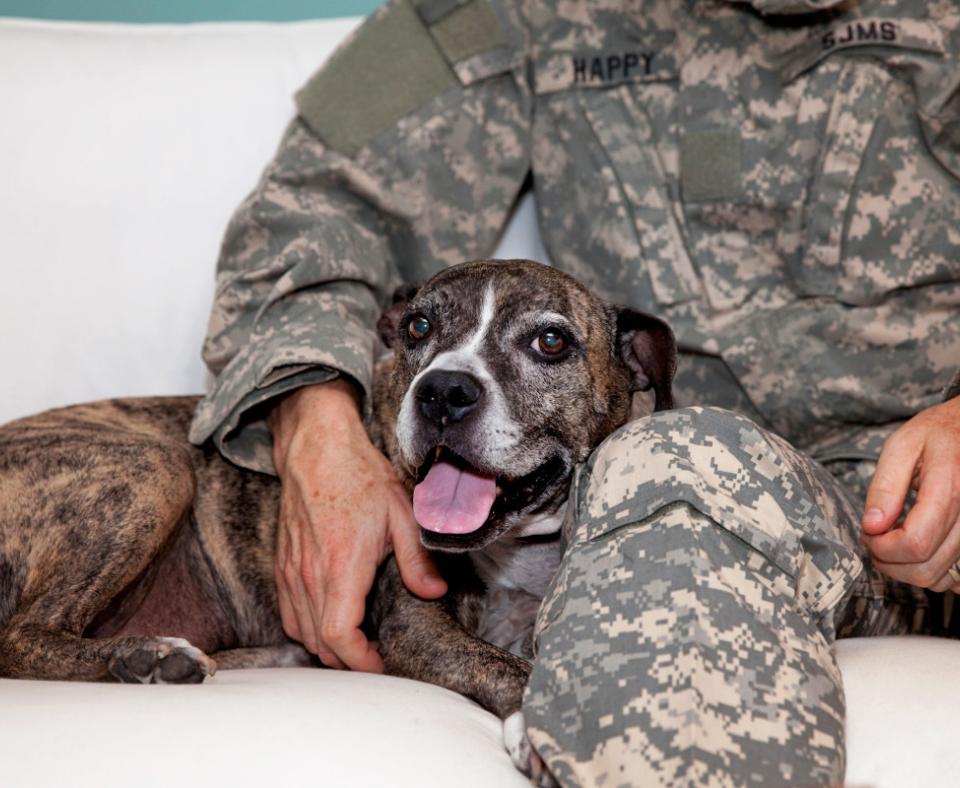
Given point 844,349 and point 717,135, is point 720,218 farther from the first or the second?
point 844,349

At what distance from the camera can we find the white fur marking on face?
2150 millimetres

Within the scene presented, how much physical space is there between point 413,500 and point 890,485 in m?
0.91

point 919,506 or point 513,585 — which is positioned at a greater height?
point 919,506

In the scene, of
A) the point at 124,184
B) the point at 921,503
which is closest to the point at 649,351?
the point at 921,503

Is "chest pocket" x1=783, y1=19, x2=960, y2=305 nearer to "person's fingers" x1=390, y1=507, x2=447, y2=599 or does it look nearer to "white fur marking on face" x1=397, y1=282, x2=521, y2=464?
"white fur marking on face" x1=397, y1=282, x2=521, y2=464

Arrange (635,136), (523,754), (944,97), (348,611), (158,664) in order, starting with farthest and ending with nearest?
(635,136)
(944,97)
(348,611)
(158,664)
(523,754)

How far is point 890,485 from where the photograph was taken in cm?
183

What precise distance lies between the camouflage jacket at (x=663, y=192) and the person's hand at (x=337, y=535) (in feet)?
0.57

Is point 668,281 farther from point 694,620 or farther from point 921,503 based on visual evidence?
point 694,620

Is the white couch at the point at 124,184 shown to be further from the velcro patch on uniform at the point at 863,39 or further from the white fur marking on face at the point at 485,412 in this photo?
the white fur marking on face at the point at 485,412

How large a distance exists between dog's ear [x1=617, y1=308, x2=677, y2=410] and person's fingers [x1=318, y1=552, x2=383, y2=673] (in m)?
0.74

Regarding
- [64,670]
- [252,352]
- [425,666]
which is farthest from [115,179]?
[425,666]

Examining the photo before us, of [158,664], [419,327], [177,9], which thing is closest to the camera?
[158,664]

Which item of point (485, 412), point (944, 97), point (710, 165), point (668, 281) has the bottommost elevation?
point (485, 412)
